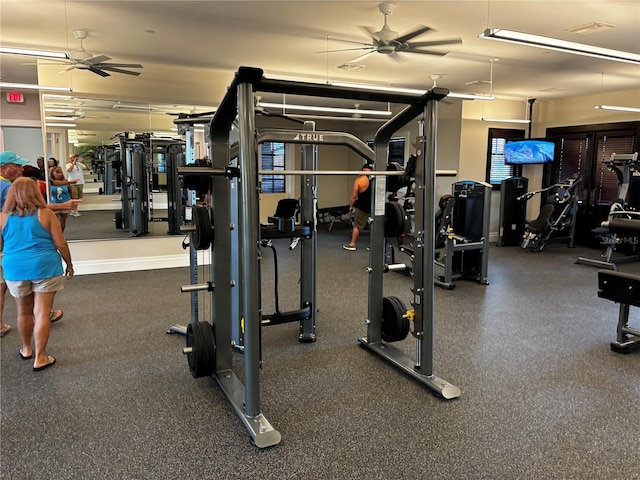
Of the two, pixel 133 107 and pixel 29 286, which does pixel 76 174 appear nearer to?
pixel 133 107

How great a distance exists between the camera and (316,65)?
6473mm

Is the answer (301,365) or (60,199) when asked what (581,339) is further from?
(60,199)

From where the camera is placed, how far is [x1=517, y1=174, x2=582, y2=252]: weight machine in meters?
7.97

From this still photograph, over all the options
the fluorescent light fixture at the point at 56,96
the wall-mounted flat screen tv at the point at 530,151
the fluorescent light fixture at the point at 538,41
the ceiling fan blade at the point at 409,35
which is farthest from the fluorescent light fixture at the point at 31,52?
the wall-mounted flat screen tv at the point at 530,151

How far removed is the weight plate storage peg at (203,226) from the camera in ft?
9.14

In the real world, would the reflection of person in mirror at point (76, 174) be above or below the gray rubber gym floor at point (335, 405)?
above

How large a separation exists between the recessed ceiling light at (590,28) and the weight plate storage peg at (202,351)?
178 inches

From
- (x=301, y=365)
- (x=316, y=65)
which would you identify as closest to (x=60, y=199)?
(x=316, y=65)

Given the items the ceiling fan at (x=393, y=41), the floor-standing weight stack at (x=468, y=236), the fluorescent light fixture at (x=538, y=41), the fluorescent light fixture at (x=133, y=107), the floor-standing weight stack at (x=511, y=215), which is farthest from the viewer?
the floor-standing weight stack at (x=511, y=215)

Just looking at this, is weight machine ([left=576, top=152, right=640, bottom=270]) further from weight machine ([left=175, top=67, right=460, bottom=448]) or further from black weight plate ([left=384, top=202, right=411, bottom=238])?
weight machine ([left=175, top=67, right=460, bottom=448])

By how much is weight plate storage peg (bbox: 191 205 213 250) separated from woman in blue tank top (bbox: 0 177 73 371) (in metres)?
1.05

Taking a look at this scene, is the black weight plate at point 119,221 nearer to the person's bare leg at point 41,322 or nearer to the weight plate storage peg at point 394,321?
the person's bare leg at point 41,322

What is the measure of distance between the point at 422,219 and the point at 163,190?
4.70 meters

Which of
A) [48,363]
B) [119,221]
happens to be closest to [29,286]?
[48,363]
